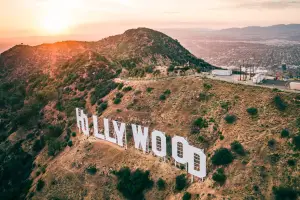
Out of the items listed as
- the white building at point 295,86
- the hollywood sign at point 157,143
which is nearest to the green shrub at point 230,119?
the hollywood sign at point 157,143

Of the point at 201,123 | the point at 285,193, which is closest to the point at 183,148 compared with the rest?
the point at 201,123

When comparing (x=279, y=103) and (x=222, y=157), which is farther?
(x=279, y=103)

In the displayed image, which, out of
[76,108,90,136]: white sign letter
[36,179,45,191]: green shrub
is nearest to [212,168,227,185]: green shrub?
[76,108,90,136]: white sign letter

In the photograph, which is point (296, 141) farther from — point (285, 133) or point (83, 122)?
Result: point (83, 122)

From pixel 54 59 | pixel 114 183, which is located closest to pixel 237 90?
pixel 114 183

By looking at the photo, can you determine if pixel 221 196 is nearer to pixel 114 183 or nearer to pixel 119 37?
pixel 114 183
